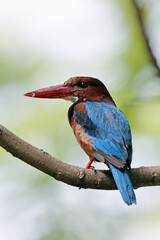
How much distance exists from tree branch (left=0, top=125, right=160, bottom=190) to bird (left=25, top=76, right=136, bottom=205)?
95 millimetres

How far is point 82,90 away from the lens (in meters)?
4.42

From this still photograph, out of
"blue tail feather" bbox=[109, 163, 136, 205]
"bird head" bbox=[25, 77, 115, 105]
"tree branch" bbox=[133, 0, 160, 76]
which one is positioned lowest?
"blue tail feather" bbox=[109, 163, 136, 205]

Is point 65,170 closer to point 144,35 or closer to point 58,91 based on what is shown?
point 144,35

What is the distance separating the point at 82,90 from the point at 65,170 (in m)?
1.62

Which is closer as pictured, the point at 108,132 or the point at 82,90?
the point at 108,132

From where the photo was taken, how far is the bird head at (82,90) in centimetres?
438

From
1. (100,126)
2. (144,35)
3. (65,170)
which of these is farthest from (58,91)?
(144,35)

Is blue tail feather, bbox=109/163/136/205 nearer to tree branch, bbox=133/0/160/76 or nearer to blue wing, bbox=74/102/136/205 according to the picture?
blue wing, bbox=74/102/136/205

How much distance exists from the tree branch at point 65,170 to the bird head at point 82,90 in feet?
4.01

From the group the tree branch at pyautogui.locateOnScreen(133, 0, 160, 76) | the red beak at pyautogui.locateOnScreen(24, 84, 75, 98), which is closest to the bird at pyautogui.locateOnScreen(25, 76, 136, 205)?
the red beak at pyautogui.locateOnScreen(24, 84, 75, 98)

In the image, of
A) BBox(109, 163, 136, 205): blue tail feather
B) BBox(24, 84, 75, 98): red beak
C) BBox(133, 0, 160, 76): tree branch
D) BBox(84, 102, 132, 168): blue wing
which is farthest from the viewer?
BBox(24, 84, 75, 98): red beak

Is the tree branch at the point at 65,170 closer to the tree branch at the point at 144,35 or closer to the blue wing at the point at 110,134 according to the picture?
the blue wing at the point at 110,134

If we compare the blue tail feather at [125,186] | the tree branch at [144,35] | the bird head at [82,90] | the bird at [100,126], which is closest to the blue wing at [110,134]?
the bird at [100,126]

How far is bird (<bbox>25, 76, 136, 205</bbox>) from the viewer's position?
3.38m
